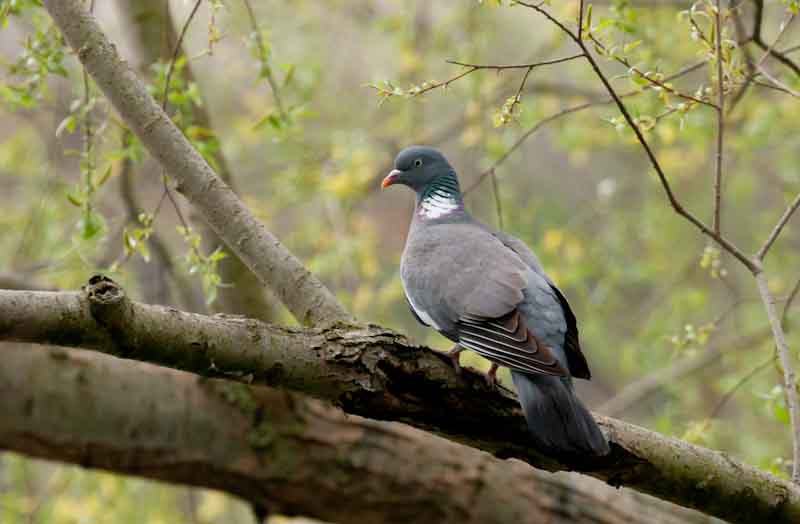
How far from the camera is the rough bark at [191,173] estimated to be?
2623 millimetres

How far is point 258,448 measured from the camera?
128 inches

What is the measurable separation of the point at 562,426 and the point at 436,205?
1441mm

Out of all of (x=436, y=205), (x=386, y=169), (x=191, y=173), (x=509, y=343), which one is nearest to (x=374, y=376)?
(x=509, y=343)

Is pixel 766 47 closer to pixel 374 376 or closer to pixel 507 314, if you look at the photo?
pixel 507 314

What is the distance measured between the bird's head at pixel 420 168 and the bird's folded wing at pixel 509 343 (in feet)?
3.79

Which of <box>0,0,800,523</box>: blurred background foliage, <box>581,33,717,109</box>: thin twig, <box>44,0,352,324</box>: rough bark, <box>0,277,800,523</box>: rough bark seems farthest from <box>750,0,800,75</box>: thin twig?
<box>44,0,352,324</box>: rough bark

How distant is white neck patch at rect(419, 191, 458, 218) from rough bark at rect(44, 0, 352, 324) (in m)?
0.97

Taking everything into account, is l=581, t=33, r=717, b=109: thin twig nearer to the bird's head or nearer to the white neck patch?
the white neck patch

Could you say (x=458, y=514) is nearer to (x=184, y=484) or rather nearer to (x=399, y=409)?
(x=184, y=484)

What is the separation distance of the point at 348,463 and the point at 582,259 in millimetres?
2561

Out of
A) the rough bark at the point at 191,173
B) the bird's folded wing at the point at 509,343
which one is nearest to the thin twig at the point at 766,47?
the bird's folded wing at the point at 509,343

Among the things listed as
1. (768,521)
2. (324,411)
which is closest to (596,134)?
(324,411)

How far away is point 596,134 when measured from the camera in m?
5.69

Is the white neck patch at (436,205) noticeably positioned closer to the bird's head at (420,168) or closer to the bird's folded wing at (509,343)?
the bird's head at (420,168)
